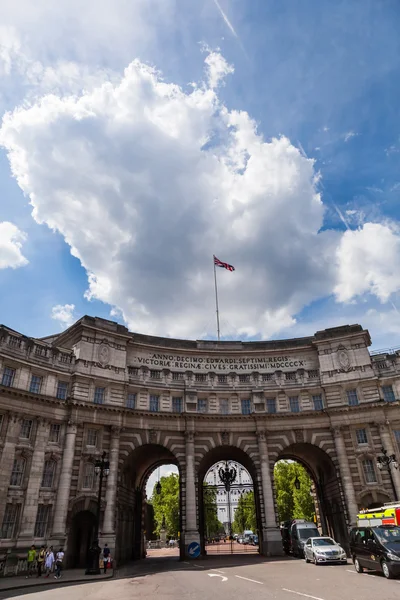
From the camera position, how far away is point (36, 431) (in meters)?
33.2

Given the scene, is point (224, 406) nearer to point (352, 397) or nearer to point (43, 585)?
point (352, 397)

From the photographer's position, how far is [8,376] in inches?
1293

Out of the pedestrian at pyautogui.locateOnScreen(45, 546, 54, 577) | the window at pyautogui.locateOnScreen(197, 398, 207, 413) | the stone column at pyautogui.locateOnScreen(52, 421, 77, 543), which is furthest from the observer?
the window at pyautogui.locateOnScreen(197, 398, 207, 413)

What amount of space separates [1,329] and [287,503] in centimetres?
6453

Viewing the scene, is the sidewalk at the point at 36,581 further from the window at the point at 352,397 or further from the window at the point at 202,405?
the window at the point at 352,397

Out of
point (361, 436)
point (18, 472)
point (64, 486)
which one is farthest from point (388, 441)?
point (18, 472)

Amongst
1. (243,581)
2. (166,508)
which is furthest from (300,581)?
(166,508)

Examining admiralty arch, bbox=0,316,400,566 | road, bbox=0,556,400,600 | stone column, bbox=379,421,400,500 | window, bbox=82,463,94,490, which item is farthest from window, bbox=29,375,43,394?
stone column, bbox=379,421,400,500

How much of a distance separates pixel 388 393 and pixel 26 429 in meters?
32.6

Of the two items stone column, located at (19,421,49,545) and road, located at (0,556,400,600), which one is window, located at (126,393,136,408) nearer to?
stone column, located at (19,421,49,545)

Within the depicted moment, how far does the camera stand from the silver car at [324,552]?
983 inches

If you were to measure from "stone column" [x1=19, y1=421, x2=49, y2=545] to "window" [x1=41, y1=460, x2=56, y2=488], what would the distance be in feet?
2.07

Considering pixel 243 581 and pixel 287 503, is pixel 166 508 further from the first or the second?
pixel 243 581

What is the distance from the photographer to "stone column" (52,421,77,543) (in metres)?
31.5
